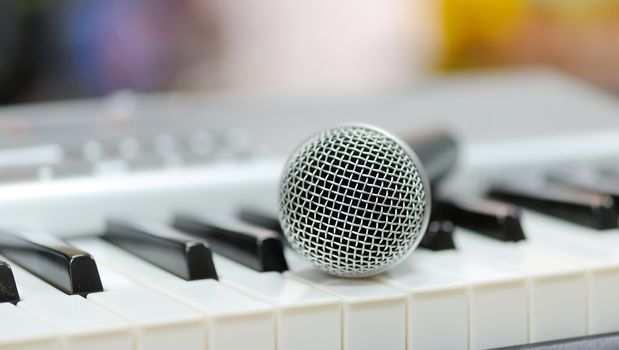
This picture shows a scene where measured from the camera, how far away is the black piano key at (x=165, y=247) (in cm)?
80

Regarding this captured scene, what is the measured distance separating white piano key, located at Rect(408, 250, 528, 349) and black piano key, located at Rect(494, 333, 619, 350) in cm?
1

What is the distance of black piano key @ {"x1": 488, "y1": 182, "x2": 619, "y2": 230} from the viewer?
0.98 metres

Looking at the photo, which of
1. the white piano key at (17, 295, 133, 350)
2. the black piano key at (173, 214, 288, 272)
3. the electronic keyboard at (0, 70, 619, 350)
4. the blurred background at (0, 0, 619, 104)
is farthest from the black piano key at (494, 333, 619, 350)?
the blurred background at (0, 0, 619, 104)

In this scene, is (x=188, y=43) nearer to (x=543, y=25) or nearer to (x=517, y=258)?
(x=517, y=258)

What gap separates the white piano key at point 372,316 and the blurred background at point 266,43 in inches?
27.0

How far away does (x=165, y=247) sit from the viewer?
2.79ft

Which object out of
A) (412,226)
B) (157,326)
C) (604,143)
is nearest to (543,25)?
(604,143)

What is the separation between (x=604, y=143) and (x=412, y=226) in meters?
0.72

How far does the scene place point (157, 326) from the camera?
65cm

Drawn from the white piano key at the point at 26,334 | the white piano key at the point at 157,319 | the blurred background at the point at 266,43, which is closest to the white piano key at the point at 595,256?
the white piano key at the point at 157,319

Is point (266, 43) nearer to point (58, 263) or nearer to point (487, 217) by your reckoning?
point (487, 217)

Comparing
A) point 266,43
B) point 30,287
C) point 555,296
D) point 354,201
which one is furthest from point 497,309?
point 266,43

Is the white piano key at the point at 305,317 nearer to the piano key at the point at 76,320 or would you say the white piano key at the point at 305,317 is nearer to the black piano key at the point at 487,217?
the piano key at the point at 76,320

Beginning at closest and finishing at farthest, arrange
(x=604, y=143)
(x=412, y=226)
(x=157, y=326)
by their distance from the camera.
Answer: (x=157, y=326), (x=412, y=226), (x=604, y=143)
